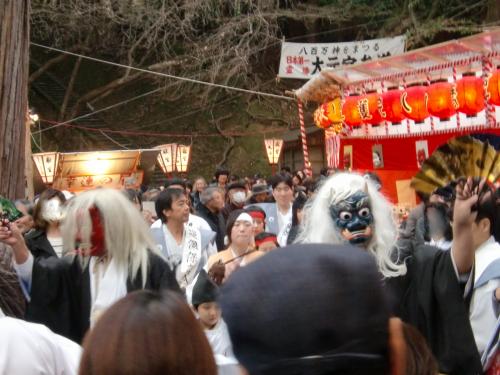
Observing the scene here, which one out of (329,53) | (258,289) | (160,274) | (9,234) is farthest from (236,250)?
(329,53)

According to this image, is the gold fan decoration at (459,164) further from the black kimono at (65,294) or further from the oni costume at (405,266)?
the black kimono at (65,294)

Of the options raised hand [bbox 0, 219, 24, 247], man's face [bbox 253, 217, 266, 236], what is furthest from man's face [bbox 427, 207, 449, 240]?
raised hand [bbox 0, 219, 24, 247]

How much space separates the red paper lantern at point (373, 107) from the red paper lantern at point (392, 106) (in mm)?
115

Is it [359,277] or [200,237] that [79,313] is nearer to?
[200,237]

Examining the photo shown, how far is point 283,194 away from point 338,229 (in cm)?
415

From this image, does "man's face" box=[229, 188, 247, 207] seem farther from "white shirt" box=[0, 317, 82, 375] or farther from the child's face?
"white shirt" box=[0, 317, 82, 375]

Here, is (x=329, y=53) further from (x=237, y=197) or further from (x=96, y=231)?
(x=96, y=231)

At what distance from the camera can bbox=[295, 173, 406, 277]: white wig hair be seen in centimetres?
293

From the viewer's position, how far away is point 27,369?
1.75 metres

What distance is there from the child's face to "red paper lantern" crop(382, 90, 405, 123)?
29.2ft

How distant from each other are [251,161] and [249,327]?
20718 mm

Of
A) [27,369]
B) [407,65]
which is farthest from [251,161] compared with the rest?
[27,369]

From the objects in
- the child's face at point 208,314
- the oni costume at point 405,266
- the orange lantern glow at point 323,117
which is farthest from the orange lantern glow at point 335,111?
the oni costume at point 405,266

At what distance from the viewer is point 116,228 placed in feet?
10.5
